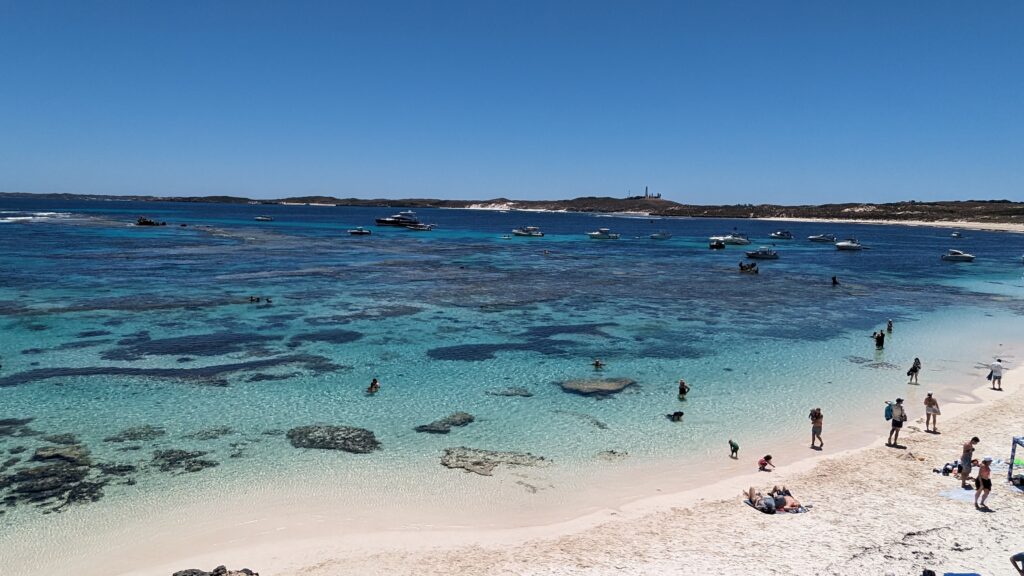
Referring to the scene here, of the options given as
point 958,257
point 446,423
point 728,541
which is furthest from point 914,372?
point 958,257

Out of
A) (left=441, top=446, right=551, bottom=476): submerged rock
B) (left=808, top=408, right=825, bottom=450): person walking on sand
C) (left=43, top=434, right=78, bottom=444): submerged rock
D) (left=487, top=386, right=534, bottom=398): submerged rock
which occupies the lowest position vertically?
(left=441, top=446, right=551, bottom=476): submerged rock

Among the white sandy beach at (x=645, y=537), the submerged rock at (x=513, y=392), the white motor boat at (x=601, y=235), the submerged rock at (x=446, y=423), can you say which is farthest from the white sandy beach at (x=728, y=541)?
the white motor boat at (x=601, y=235)

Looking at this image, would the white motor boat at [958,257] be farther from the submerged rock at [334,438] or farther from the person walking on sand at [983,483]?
the submerged rock at [334,438]

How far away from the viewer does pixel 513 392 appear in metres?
24.0

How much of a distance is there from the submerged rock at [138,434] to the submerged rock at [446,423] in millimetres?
8135

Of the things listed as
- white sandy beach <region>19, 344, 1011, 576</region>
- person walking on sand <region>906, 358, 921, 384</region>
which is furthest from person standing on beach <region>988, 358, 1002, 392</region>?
white sandy beach <region>19, 344, 1011, 576</region>

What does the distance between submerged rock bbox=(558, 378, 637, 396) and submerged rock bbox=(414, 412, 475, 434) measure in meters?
5.00

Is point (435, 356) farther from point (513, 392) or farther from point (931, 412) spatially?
point (931, 412)

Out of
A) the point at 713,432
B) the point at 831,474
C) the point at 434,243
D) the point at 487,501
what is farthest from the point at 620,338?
the point at 434,243

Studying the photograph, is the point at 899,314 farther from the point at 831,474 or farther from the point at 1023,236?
the point at 1023,236

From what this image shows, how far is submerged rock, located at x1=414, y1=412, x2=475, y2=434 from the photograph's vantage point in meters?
19.9

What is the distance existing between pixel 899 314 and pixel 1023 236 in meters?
141

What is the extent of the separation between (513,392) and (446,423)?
164 inches

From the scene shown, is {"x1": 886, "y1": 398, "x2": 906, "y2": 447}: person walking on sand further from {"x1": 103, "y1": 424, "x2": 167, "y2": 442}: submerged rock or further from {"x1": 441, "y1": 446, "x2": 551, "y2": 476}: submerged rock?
{"x1": 103, "y1": 424, "x2": 167, "y2": 442}: submerged rock
